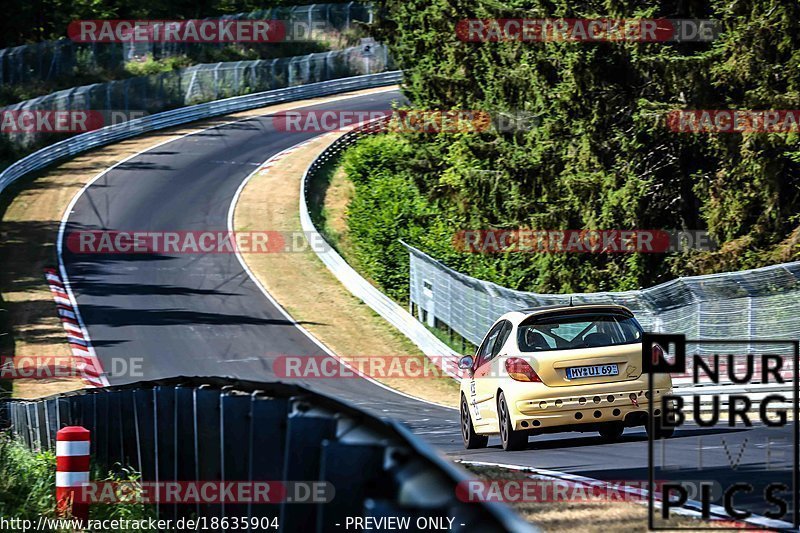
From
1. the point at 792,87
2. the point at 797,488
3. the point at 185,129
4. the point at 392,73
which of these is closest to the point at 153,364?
the point at 792,87

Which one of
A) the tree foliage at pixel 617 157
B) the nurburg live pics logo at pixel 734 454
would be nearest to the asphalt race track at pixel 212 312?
the nurburg live pics logo at pixel 734 454

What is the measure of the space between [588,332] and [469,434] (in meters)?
2.43

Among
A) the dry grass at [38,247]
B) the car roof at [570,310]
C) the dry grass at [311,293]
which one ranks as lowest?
the dry grass at [311,293]

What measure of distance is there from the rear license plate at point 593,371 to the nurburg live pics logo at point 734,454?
1.11 ft

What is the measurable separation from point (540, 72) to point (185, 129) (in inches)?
1291

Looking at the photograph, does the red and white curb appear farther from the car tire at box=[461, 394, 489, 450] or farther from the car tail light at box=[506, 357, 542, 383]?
the car tail light at box=[506, 357, 542, 383]

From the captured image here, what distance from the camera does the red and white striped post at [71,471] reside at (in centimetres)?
962

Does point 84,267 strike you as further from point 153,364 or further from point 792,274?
point 792,274

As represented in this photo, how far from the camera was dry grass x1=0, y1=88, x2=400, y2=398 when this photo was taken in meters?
30.3

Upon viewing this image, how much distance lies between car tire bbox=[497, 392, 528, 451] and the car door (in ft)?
0.53

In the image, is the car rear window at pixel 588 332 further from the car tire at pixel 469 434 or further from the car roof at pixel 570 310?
the car tire at pixel 469 434

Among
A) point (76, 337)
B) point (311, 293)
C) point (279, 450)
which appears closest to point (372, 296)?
point (311, 293)

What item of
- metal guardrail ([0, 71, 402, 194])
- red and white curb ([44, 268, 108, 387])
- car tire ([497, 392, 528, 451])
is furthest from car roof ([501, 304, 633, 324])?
metal guardrail ([0, 71, 402, 194])

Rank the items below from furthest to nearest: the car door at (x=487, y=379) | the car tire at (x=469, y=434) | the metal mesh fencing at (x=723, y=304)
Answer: the metal mesh fencing at (x=723, y=304) < the car tire at (x=469, y=434) < the car door at (x=487, y=379)
